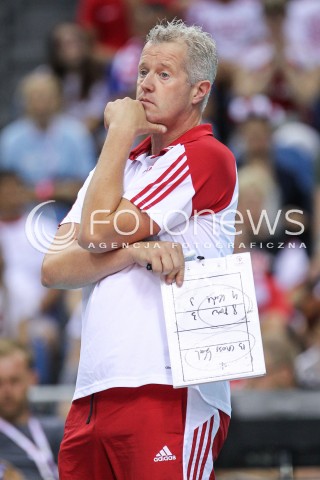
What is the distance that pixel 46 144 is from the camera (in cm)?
921

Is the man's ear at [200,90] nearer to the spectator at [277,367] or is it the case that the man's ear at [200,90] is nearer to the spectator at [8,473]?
the spectator at [8,473]

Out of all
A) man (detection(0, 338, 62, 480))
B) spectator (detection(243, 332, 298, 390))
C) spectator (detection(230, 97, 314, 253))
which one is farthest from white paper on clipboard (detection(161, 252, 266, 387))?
spectator (detection(230, 97, 314, 253))

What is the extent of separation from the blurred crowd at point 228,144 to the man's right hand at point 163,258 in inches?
138

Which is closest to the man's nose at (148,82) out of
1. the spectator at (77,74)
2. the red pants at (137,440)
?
the red pants at (137,440)

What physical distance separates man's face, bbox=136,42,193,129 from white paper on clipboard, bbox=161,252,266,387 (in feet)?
1.74

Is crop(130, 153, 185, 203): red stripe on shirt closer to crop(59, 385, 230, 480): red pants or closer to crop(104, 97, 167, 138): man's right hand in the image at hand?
crop(104, 97, 167, 138): man's right hand

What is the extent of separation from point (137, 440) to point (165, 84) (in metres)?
1.18

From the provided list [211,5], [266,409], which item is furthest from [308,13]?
[266,409]

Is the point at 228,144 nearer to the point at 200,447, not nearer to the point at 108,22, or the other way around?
the point at 108,22

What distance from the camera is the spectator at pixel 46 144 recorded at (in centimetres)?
912

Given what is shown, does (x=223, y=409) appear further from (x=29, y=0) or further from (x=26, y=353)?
(x=29, y=0)

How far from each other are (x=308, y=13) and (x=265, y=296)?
3.28m

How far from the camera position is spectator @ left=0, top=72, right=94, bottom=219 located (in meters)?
9.12

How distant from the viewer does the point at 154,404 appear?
3.43 m
